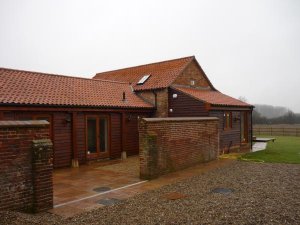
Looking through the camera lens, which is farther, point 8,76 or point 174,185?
point 8,76

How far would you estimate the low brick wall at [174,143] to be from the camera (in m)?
10.5

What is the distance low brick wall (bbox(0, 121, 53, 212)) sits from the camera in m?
6.40

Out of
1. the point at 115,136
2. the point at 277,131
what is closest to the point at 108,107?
the point at 115,136

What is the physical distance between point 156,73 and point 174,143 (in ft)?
34.7

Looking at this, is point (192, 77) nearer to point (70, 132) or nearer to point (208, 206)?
point (70, 132)

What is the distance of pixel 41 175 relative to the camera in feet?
22.8

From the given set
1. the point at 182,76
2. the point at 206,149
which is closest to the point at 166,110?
the point at 182,76

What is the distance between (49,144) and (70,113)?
6715 millimetres

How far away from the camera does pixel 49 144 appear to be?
711 cm

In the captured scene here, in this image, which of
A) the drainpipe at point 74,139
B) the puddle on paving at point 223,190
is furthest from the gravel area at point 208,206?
the drainpipe at point 74,139

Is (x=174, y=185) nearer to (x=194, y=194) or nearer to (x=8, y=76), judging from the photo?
(x=194, y=194)

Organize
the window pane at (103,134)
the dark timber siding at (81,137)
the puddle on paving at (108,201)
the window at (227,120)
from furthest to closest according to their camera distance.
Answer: the window at (227,120)
the window pane at (103,134)
the dark timber siding at (81,137)
the puddle on paving at (108,201)

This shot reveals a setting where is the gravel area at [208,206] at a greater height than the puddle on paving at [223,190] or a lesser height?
greater

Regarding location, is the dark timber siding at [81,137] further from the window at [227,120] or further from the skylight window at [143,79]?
the window at [227,120]
